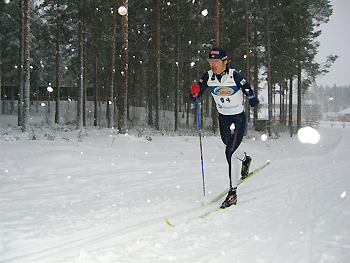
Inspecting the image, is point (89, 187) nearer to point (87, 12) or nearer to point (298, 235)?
point (298, 235)

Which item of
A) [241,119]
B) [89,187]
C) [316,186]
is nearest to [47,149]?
[89,187]

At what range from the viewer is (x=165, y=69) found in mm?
28719

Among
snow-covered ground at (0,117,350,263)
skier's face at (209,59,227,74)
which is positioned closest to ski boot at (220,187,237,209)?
snow-covered ground at (0,117,350,263)

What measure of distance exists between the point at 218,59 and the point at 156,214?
2.85 m

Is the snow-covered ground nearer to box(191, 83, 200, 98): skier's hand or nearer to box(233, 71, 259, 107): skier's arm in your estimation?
box(233, 71, 259, 107): skier's arm

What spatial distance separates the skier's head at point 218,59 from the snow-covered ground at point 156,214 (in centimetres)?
241

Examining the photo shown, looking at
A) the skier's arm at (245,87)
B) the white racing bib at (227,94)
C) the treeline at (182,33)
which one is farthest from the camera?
the treeline at (182,33)

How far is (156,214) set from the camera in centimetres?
384

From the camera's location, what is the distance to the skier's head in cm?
464

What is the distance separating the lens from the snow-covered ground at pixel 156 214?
8.92ft

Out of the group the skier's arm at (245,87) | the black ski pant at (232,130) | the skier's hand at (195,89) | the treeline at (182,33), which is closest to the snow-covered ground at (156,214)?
the black ski pant at (232,130)

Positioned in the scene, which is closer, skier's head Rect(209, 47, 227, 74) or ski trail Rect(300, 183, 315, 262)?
ski trail Rect(300, 183, 315, 262)

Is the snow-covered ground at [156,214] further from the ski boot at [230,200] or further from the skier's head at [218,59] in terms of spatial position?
the skier's head at [218,59]

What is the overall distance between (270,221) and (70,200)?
10.4ft
